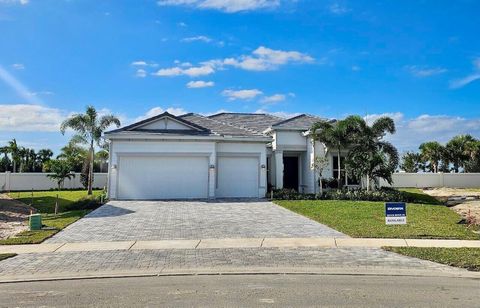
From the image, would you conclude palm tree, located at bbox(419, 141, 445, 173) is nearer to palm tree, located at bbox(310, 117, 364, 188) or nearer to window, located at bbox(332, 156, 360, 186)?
window, located at bbox(332, 156, 360, 186)

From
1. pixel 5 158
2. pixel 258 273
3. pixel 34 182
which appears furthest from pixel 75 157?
pixel 258 273

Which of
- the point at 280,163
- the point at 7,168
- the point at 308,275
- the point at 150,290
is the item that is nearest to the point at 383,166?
the point at 280,163

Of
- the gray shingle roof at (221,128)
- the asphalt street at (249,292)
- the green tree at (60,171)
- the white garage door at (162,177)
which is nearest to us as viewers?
the asphalt street at (249,292)

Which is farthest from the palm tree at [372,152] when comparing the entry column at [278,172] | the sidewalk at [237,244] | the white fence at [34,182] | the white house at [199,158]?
the white fence at [34,182]

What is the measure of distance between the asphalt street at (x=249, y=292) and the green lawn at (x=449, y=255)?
1236 millimetres

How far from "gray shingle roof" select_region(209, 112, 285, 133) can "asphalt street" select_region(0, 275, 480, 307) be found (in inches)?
918

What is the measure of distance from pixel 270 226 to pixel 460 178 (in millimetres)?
34813

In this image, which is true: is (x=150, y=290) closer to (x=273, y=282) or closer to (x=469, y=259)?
(x=273, y=282)

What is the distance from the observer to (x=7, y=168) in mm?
49250

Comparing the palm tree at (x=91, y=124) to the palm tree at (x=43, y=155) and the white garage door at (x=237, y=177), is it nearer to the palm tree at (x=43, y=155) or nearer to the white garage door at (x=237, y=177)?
the white garage door at (x=237, y=177)

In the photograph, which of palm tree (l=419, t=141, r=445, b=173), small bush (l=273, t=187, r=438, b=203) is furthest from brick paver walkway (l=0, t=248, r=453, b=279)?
palm tree (l=419, t=141, r=445, b=173)

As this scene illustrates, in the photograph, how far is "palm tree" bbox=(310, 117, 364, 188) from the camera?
26.0 meters

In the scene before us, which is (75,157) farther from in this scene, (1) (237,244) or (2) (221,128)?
(1) (237,244)

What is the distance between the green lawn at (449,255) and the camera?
9.30 meters
